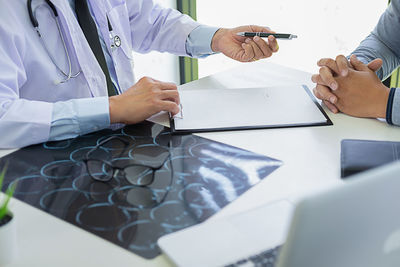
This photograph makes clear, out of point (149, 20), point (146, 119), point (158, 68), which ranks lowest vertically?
point (158, 68)

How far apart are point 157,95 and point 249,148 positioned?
0.93 ft

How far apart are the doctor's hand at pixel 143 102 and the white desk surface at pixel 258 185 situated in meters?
0.05

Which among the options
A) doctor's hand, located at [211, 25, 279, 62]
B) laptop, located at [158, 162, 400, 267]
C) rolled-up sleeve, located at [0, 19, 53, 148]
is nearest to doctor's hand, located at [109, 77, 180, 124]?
rolled-up sleeve, located at [0, 19, 53, 148]

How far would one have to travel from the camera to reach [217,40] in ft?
5.01

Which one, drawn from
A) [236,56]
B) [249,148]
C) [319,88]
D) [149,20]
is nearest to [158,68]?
[149,20]

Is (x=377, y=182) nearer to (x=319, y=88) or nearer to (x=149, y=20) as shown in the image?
(x=319, y=88)

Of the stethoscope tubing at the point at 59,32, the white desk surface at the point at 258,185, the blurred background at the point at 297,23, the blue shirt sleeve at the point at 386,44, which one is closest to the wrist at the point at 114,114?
the white desk surface at the point at 258,185

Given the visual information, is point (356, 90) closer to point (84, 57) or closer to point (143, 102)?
point (143, 102)

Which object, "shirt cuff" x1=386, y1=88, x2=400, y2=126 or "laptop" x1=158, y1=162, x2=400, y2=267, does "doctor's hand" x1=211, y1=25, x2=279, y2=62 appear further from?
"laptop" x1=158, y1=162, x2=400, y2=267

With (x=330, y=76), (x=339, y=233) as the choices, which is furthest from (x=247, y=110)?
(x=339, y=233)

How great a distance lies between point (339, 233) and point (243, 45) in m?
1.02

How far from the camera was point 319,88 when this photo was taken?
1.27 metres

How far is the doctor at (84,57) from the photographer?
1068 millimetres

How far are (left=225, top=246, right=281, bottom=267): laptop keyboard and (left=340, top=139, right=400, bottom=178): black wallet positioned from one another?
304 millimetres
